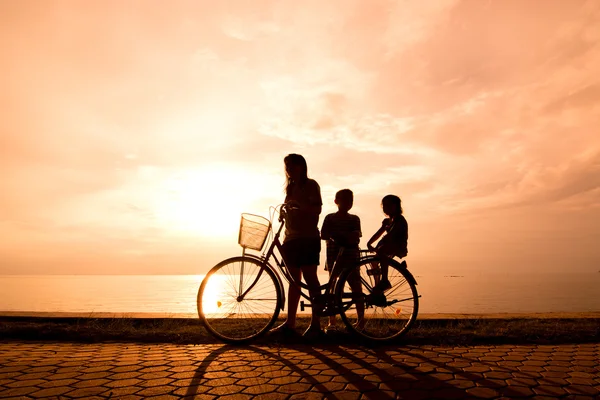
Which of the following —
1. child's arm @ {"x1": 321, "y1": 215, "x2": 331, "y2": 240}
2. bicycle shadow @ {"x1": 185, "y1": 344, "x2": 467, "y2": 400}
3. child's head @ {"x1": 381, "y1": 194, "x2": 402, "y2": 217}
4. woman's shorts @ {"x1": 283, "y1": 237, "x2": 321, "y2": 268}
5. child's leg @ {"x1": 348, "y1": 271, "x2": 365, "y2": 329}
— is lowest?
bicycle shadow @ {"x1": 185, "y1": 344, "x2": 467, "y2": 400}

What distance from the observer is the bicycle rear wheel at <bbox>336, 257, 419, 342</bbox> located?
198 inches

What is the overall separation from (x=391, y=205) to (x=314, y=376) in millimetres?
Result: 2737

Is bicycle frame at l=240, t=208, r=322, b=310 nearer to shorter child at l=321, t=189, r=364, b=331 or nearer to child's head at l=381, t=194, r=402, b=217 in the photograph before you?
shorter child at l=321, t=189, r=364, b=331

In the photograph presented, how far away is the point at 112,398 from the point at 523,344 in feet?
15.2

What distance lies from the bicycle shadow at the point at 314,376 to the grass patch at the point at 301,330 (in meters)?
0.78

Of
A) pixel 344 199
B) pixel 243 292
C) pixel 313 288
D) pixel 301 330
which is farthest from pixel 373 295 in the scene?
pixel 243 292

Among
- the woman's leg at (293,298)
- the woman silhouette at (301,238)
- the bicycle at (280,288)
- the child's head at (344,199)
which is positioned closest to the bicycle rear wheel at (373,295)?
the bicycle at (280,288)

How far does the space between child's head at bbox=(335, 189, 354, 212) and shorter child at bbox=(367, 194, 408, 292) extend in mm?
449

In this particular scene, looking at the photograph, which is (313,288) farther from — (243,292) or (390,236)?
(390,236)

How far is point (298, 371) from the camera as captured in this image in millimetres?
3678

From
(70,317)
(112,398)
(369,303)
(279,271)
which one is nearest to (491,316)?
(369,303)

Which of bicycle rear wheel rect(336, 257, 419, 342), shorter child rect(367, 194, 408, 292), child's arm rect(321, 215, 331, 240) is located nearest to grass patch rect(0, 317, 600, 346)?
bicycle rear wheel rect(336, 257, 419, 342)

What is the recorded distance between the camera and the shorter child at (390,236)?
200 inches

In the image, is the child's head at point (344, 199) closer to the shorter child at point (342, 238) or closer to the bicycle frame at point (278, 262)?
the shorter child at point (342, 238)
